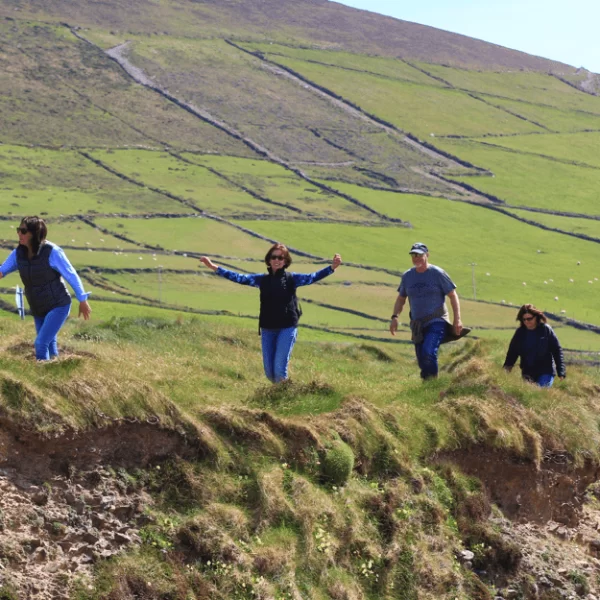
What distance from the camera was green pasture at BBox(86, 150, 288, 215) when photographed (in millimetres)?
132625

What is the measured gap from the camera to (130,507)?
11.0 m

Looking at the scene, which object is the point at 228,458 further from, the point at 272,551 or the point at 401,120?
the point at 401,120

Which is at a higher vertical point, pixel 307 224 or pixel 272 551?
pixel 272 551

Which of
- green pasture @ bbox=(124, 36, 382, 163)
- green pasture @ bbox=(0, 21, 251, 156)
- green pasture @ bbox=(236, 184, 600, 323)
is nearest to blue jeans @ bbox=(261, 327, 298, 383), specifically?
green pasture @ bbox=(236, 184, 600, 323)

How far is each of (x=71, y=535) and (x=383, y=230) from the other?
395 feet

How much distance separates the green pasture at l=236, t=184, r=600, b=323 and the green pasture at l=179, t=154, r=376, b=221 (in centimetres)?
545

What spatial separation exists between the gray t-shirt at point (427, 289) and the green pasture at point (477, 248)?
8256 cm

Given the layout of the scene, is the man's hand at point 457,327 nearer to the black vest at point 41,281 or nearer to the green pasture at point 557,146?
the black vest at point 41,281

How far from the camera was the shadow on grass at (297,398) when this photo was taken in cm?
1346

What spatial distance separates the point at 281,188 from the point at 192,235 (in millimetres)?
35739

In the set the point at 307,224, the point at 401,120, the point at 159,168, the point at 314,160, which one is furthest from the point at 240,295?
the point at 401,120

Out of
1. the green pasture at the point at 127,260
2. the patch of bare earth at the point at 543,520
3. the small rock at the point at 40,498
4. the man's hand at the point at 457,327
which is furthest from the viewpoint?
the green pasture at the point at 127,260

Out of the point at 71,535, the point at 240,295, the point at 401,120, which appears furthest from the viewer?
the point at 401,120

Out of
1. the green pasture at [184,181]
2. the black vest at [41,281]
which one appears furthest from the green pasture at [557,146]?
the black vest at [41,281]
